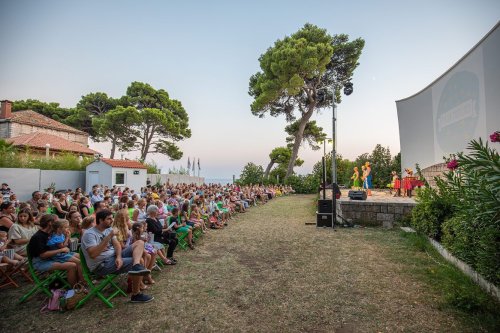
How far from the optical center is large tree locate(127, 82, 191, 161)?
2951 cm

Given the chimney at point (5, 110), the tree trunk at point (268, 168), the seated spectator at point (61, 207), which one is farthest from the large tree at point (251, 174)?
the chimney at point (5, 110)

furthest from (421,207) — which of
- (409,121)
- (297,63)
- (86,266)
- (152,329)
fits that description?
Result: (297,63)

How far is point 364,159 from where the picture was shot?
20547 mm

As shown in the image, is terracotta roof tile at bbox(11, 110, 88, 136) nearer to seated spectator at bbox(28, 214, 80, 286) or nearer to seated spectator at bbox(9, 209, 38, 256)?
seated spectator at bbox(9, 209, 38, 256)

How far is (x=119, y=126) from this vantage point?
92.4ft

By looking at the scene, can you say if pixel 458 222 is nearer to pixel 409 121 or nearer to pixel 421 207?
pixel 421 207

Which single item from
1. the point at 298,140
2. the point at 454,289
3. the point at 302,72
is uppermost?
the point at 302,72

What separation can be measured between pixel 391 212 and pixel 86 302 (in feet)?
27.0

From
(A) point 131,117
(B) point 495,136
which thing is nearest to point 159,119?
(A) point 131,117

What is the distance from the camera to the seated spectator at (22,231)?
4.18 metres

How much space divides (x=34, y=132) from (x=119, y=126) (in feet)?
24.0

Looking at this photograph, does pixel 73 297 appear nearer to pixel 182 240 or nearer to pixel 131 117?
pixel 182 240

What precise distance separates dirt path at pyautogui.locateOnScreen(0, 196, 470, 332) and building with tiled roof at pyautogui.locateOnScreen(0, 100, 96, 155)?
23061mm

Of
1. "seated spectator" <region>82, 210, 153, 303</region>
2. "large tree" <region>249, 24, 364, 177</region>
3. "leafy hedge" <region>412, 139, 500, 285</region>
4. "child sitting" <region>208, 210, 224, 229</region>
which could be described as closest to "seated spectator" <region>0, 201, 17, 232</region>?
"seated spectator" <region>82, 210, 153, 303</region>
